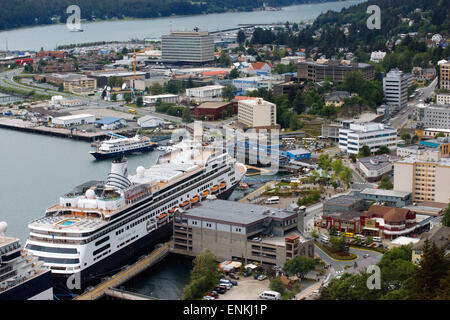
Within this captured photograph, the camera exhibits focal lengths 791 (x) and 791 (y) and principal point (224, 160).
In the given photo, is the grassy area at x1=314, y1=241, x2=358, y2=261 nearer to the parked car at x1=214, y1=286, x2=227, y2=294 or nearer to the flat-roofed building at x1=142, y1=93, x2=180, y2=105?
the parked car at x1=214, y1=286, x2=227, y2=294

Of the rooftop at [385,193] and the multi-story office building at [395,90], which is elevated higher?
the multi-story office building at [395,90]

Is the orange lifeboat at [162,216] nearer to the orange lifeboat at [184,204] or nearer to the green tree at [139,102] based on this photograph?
the orange lifeboat at [184,204]

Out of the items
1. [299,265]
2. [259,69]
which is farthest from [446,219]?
[259,69]

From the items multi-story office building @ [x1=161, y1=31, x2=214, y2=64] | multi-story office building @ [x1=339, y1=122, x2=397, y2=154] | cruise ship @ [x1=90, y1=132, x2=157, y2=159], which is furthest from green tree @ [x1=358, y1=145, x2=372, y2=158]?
multi-story office building @ [x1=161, y1=31, x2=214, y2=64]

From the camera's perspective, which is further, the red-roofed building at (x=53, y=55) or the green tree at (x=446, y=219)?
the red-roofed building at (x=53, y=55)

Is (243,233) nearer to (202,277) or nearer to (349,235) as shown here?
(202,277)

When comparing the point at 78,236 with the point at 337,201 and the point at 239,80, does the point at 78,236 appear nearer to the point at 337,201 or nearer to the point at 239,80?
the point at 337,201

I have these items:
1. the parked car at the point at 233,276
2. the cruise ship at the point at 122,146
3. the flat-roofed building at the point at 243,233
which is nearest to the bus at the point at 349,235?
the flat-roofed building at the point at 243,233
